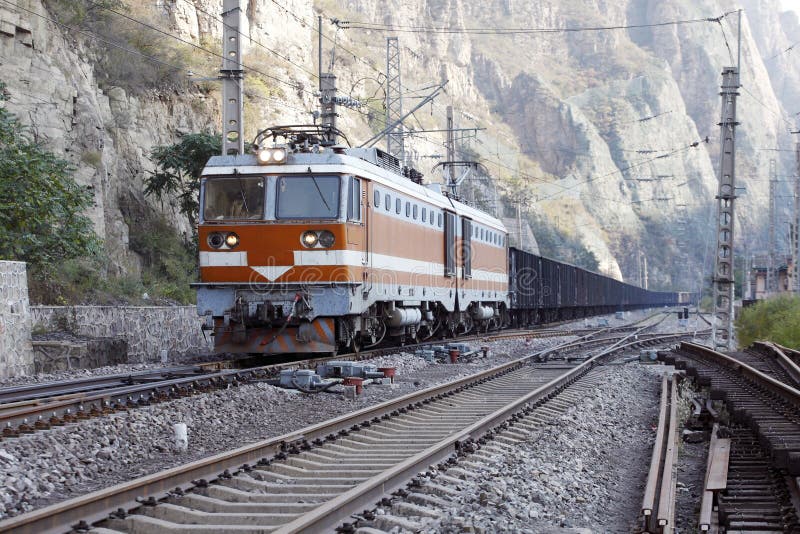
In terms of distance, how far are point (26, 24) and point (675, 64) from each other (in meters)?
175

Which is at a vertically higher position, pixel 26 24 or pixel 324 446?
pixel 26 24

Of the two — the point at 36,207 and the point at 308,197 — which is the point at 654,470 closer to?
the point at 308,197

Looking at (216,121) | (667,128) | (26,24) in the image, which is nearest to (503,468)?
(26,24)

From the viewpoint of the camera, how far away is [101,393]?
425 inches

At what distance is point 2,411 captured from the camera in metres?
9.80

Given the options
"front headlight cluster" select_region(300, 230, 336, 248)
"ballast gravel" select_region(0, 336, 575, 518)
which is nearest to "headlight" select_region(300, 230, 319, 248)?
"front headlight cluster" select_region(300, 230, 336, 248)

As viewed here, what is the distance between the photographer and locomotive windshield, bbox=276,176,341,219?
15.5m

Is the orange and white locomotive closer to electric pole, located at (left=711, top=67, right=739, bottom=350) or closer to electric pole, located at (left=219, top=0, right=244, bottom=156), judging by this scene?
electric pole, located at (left=219, top=0, right=244, bottom=156)

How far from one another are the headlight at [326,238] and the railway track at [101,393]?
1.98 metres

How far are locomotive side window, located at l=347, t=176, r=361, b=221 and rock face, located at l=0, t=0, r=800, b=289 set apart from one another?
1335 cm

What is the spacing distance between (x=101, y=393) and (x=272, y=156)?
5.95 m

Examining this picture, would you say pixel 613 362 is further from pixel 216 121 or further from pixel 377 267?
pixel 216 121

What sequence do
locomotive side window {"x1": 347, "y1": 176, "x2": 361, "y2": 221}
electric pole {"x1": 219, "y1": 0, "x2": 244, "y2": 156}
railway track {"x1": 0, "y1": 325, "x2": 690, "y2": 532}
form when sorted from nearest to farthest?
1. railway track {"x1": 0, "y1": 325, "x2": 690, "y2": 532}
2. locomotive side window {"x1": 347, "y1": 176, "x2": 361, "y2": 221}
3. electric pole {"x1": 219, "y1": 0, "x2": 244, "y2": 156}

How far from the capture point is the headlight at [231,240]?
15.7 m
